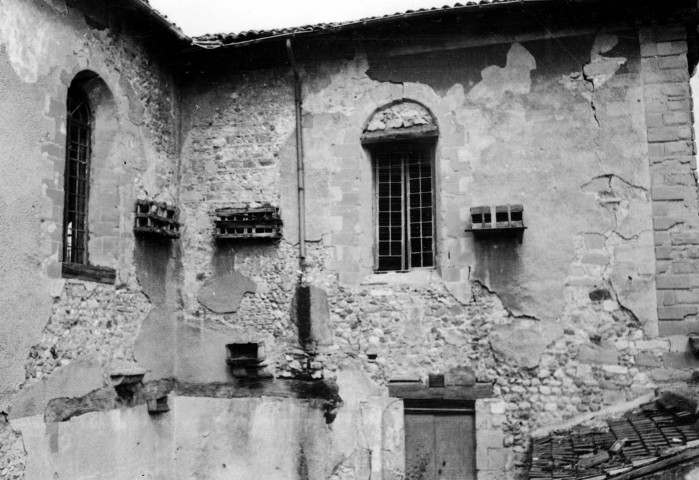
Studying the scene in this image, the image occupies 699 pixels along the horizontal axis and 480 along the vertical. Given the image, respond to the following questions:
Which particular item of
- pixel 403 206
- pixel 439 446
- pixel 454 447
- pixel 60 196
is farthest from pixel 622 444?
pixel 60 196

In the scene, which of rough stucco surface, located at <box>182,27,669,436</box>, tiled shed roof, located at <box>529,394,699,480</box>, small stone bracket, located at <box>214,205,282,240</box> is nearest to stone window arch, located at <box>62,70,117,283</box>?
rough stucco surface, located at <box>182,27,669,436</box>

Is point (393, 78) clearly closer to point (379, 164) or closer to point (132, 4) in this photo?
point (379, 164)

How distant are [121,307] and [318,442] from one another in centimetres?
286

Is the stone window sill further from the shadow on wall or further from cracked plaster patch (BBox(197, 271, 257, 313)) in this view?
the shadow on wall

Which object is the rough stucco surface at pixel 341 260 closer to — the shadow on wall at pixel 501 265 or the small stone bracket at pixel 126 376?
the shadow on wall at pixel 501 265

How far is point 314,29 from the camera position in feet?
29.6

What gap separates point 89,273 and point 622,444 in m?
5.75

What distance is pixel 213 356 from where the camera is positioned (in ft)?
30.5

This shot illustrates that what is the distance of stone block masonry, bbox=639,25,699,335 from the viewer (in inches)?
315

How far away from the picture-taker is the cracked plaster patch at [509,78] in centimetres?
877

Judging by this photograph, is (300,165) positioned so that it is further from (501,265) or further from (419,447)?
(419,447)

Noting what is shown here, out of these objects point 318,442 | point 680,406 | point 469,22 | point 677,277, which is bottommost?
point 318,442

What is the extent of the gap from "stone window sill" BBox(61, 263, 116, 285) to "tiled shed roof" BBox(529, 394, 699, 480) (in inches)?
196

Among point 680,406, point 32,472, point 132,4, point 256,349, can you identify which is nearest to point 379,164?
point 256,349
